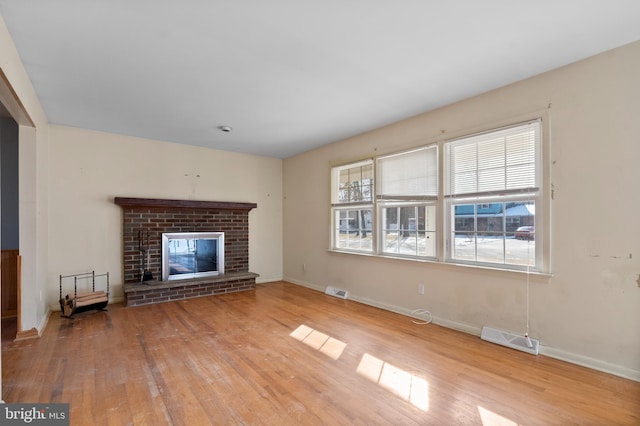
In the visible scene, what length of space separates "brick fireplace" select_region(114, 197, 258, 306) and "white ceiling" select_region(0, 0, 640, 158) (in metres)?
1.69

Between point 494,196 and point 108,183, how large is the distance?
5.36 m

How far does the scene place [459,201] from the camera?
11.7 feet

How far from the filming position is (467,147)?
352 cm

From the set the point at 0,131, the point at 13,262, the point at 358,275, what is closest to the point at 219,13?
the point at 358,275

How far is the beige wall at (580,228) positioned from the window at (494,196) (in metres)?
0.15

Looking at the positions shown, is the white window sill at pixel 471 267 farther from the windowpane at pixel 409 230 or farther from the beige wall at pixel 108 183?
the beige wall at pixel 108 183

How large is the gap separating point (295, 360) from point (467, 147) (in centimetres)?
292

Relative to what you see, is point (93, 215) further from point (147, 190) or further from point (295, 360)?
point (295, 360)

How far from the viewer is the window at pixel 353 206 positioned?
4.77 meters

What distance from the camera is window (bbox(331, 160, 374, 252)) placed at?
15.6 ft

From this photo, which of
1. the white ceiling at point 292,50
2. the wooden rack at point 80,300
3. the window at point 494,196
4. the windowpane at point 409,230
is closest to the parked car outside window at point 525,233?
the window at point 494,196

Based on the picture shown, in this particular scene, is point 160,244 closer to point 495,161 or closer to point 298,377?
point 298,377

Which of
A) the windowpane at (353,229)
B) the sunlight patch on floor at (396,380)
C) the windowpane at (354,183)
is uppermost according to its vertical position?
the windowpane at (354,183)

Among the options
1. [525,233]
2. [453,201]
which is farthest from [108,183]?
[525,233]
